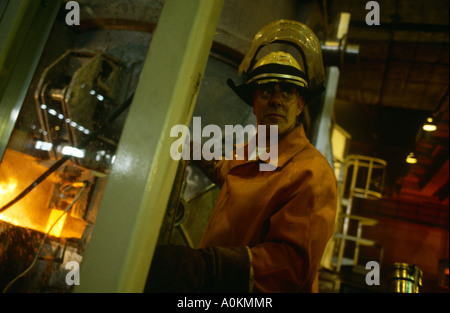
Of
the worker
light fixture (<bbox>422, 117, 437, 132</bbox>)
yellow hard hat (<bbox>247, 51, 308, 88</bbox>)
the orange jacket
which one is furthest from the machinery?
light fixture (<bbox>422, 117, 437, 132</bbox>)

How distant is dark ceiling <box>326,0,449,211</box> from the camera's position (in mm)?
5508

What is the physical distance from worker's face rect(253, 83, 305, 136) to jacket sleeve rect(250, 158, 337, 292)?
515 millimetres

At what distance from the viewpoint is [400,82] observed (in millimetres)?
7629

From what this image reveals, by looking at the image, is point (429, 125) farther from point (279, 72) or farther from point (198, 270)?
point (198, 270)

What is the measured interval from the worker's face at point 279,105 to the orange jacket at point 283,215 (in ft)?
0.38

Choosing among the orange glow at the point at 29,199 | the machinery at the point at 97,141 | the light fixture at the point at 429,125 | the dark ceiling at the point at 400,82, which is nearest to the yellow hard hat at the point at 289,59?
the machinery at the point at 97,141

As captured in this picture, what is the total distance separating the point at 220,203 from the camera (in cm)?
164

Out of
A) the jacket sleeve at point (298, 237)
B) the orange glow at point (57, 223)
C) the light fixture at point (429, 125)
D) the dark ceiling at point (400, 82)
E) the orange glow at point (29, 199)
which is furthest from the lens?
the light fixture at point (429, 125)

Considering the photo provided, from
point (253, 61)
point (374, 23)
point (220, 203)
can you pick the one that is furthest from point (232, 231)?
point (374, 23)

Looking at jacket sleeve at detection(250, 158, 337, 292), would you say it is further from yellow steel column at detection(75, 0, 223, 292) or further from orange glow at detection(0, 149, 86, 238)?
orange glow at detection(0, 149, 86, 238)

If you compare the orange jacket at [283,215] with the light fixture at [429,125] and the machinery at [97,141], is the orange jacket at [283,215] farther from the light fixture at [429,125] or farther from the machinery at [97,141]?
the light fixture at [429,125]

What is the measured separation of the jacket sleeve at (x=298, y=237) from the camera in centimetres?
113

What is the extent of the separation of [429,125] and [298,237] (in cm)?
807

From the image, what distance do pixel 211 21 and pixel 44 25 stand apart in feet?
4.50
